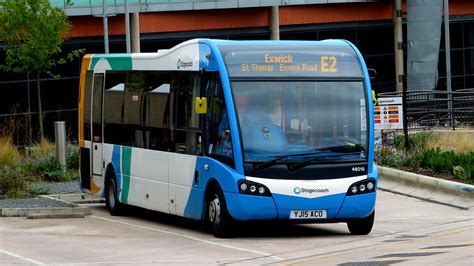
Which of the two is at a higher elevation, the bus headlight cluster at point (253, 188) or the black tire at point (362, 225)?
the bus headlight cluster at point (253, 188)

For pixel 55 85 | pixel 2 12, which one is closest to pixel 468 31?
pixel 55 85

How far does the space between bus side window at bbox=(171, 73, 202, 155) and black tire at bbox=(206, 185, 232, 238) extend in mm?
853

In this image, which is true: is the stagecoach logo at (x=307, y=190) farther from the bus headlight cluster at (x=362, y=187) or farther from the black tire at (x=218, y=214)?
the black tire at (x=218, y=214)

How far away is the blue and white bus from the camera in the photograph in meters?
16.8

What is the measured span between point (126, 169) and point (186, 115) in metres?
2.90

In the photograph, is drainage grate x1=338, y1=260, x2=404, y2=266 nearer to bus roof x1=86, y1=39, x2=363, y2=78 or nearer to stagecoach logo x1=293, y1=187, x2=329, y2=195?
stagecoach logo x1=293, y1=187, x2=329, y2=195

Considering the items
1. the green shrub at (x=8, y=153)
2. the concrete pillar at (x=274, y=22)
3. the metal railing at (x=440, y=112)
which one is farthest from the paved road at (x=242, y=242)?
the concrete pillar at (x=274, y=22)

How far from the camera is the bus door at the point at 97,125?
2247 cm

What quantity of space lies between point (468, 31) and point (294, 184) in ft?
162

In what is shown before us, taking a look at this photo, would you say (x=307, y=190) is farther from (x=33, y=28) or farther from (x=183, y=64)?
(x=33, y=28)

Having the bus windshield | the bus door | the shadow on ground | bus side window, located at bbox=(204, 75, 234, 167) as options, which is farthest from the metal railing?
bus side window, located at bbox=(204, 75, 234, 167)

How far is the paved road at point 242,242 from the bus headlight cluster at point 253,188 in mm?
706

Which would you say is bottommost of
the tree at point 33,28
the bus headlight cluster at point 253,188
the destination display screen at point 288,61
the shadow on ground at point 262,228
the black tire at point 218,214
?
the shadow on ground at point 262,228

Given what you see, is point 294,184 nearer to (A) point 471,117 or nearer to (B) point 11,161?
(B) point 11,161
